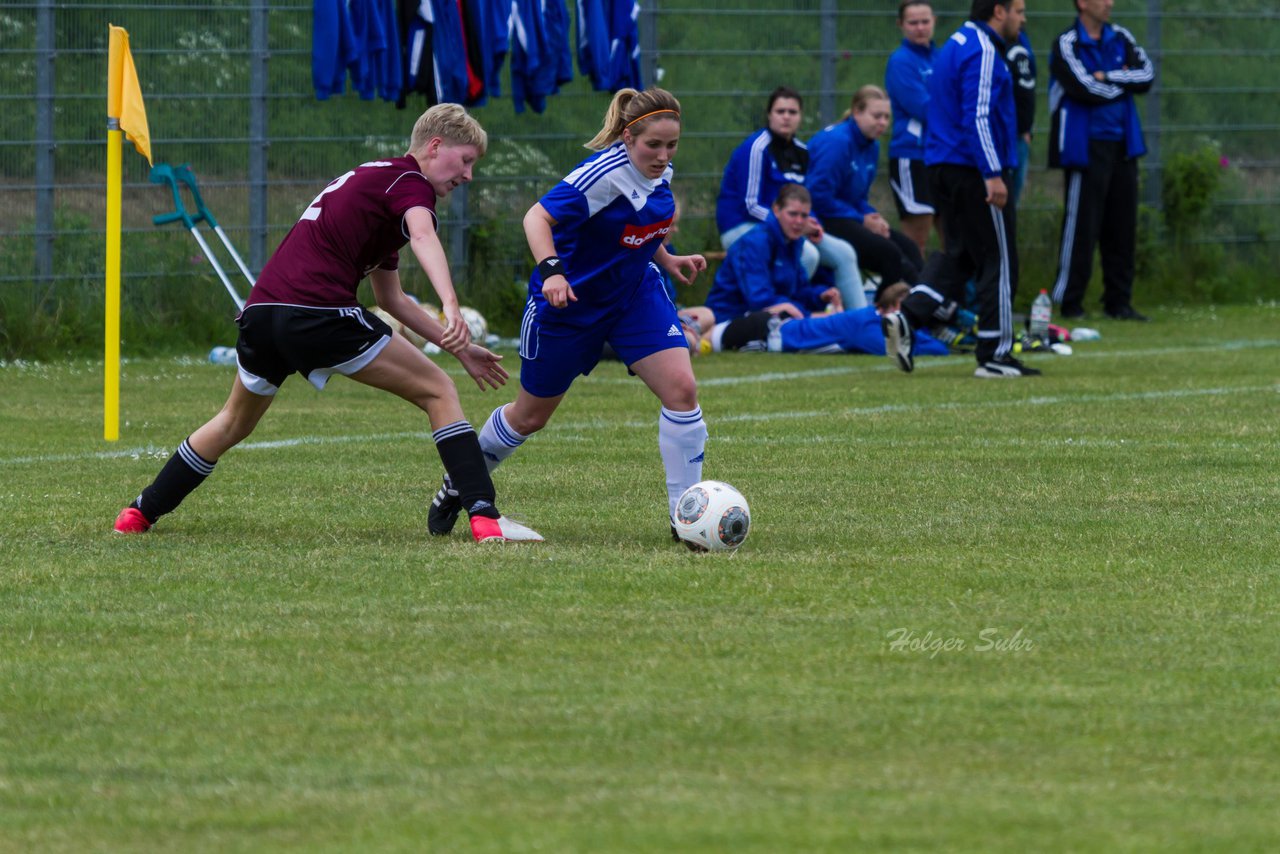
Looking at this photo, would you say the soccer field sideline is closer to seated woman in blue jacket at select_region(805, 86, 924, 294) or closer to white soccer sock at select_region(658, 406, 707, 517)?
seated woman in blue jacket at select_region(805, 86, 924, 294)

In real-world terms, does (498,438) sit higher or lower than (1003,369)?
higher

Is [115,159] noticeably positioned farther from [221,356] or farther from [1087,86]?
[1087,86]

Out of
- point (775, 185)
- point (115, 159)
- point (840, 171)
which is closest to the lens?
point (115, 159)

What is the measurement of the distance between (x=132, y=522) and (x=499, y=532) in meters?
1.31

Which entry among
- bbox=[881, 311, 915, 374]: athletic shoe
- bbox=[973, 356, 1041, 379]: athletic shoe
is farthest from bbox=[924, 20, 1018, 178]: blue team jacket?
bbox=[973, 356, 1041, 379]: athletic shoe

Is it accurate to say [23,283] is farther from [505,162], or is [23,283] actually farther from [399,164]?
[399,164]

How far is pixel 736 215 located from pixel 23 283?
5.23m

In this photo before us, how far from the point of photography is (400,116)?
55.6 feet

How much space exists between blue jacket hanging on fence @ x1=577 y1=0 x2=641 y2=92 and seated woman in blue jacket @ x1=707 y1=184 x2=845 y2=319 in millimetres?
2051

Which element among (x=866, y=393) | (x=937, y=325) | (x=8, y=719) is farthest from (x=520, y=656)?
(x=937, y=325)

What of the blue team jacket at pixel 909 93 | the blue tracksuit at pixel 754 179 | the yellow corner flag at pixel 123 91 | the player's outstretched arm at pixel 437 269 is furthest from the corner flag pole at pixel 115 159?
the blue team jacket at pixel 909 93

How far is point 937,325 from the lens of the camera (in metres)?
13.6

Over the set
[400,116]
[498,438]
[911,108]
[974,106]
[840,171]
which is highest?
[974,106]

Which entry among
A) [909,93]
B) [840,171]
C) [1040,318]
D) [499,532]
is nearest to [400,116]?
[840,171]
